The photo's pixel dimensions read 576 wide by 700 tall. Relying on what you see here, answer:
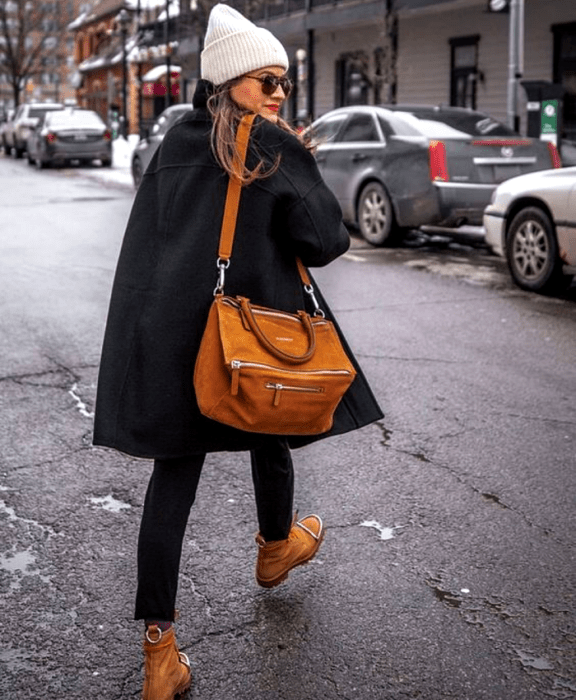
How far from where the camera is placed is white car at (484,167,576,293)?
28.5 ft

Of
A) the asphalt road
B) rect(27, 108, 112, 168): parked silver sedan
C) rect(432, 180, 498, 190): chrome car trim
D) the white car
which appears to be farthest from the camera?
rect(27, 108, 112, 168): parked silver sedan

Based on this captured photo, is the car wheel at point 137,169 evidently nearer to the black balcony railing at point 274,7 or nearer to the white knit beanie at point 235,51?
the black balcony railing at point 274,7

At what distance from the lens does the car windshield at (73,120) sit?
1163 inches

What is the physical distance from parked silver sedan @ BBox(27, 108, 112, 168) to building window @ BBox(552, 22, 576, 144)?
1249 centimetres

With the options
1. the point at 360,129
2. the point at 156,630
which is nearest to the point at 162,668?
the point at 156,630

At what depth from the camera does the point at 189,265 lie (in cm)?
283

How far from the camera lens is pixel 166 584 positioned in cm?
295

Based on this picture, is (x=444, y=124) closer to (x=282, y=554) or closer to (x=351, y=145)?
(x=351, y=145)

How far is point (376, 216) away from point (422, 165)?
890mm

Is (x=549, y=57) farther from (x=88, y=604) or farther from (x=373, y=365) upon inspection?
(x=88, y=604)

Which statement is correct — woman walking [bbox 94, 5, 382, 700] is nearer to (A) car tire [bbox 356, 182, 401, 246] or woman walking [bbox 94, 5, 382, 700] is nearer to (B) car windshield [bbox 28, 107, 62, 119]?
(A) car tire [bbox 356, 182, 401, 246]

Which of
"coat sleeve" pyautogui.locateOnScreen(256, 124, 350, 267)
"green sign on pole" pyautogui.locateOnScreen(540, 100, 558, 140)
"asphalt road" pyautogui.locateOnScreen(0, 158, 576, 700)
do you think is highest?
"green sign on pole" pyautogui.locateOnScreen(540, 100, 558, 140)

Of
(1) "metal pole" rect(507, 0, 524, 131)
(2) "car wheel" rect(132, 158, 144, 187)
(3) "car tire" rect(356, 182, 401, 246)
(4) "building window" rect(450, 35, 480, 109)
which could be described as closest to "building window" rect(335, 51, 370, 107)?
(4) "building window" rect(450, 35, 480, 109)

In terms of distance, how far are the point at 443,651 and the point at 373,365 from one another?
3688 millimetres
